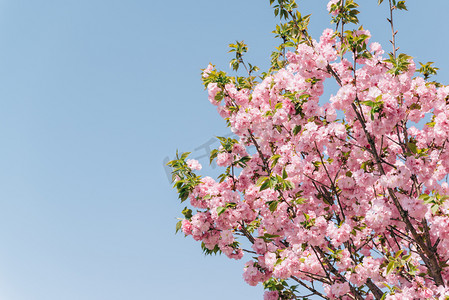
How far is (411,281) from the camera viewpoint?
5.89 metres

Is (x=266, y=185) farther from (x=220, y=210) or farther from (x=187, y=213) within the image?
Result: (x=187, y=213)

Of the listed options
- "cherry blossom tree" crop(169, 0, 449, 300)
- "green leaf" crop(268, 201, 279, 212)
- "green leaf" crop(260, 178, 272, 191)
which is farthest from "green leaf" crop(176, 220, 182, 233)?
"green leaf" crop(260, 178, 272, 191)

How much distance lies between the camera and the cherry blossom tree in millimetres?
5656

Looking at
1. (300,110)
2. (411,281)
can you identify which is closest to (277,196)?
(300,110)

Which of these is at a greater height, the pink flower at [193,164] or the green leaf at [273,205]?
the pink flower at [193,164]

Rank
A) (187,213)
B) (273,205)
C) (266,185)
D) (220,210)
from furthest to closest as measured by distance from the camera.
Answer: (187,213) → (220,210) → (273,205) → (266,185)

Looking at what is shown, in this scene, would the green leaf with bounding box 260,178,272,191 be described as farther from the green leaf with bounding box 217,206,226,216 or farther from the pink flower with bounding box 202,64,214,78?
the pink flower with bounding box 202,64,214,78

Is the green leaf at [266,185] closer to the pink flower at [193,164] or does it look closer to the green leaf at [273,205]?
the green leaf at [273,205]

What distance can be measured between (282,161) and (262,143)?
0.47 m

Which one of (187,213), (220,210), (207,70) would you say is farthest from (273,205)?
(207,70)

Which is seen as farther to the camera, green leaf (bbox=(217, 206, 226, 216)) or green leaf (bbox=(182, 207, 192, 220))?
green leaf (bbox=(182, 207, 192, 220))

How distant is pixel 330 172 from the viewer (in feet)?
21.9

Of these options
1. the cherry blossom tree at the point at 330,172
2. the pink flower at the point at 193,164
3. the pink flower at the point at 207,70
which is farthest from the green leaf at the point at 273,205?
the pink flower at the point at 207,70

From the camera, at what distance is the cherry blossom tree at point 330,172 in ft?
18.6
